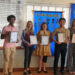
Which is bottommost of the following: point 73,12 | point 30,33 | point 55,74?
point 55,74

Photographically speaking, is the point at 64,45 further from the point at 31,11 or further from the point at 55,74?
the point at 31,11

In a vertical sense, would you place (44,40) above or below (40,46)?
above

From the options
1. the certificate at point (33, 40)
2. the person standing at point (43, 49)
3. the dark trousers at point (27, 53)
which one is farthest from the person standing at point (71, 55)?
the dark trousers at point (27, 53)

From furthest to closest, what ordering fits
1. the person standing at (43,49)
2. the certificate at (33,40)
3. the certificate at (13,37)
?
the person standing at (43,49), the certificate at (33,40), the certificate at (13,37)

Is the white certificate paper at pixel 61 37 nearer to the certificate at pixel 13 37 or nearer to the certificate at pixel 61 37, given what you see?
the certificate at pixel 61 37

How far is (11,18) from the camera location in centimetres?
277

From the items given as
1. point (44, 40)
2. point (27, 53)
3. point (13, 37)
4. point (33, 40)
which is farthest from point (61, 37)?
point (13, 37)

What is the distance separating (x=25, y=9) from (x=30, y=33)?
→ 2.54 ft

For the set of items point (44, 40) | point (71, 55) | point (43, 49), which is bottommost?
point (71, 55)

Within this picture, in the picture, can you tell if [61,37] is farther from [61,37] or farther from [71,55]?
[71,55]

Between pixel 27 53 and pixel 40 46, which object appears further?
pixel 40 46

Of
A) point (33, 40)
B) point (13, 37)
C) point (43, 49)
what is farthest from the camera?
point (43, 49)

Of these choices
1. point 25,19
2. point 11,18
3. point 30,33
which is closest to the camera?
point 11,18

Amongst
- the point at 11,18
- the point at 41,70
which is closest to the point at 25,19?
the point at 11,18
